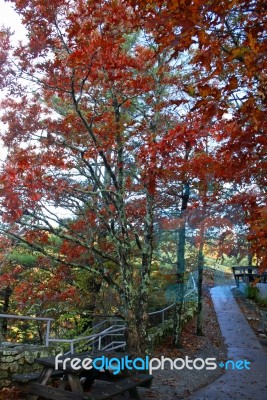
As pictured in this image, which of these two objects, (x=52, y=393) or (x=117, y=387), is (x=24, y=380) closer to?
(x=52, y=393)

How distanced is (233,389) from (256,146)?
15.7ft

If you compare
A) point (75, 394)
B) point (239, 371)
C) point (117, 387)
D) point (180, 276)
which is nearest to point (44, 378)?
point (75, 394)

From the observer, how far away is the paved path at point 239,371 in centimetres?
665

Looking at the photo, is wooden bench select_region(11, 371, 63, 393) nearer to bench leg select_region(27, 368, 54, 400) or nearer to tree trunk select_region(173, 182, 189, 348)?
bench leg select_region(27, 368, 54, 400)

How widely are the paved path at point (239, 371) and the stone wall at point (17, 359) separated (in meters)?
2.86

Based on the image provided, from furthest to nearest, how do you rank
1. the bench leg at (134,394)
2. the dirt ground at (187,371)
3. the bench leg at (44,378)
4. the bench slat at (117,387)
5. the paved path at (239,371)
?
the paved path at (239,371), the dirt ground at (187,371), the bench leg at (134,394), the bench leg at (44,378), the bench slat at (117,387)

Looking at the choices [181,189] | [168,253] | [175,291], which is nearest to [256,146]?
[181,189]

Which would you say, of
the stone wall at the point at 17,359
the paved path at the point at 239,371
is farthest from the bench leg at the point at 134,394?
the stone wall at the point at 17,359

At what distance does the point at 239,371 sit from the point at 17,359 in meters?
5.17

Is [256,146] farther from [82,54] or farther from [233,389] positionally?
[233,389]

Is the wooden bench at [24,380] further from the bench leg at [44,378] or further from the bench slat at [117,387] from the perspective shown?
the bench slat at [117,387]

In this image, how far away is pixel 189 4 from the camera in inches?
136

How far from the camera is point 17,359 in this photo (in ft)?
20.5

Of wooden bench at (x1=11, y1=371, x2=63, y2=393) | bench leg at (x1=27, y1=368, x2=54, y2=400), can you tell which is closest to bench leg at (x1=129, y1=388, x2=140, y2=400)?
wooden bench at (x1=11, y1=371, x2=63, y2=393)
